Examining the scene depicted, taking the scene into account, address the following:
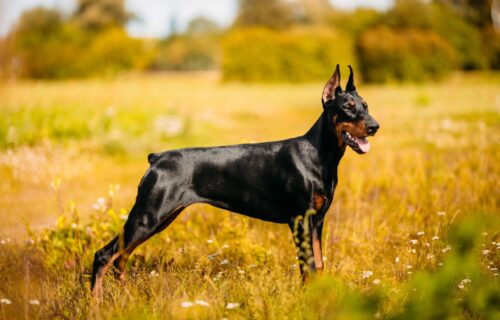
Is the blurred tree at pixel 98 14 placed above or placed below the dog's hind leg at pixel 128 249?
above

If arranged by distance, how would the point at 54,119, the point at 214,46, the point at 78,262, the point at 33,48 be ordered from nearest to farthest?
the point at 78,262
the point at 54,119
the point at 33,48
the point at 214,46

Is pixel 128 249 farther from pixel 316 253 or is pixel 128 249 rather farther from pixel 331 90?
pixel 331 90

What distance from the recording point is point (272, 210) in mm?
3676

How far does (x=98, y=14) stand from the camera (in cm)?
5316

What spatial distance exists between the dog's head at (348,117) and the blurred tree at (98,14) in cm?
4937

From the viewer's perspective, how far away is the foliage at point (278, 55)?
34156 mm

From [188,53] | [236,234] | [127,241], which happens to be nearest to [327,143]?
[236,234]

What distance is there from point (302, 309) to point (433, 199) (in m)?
3.09

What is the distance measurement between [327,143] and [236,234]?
1.31 meters

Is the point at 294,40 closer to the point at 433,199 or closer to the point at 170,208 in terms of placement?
the point at 433,199

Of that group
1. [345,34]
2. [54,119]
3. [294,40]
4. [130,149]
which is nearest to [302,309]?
[130,149]

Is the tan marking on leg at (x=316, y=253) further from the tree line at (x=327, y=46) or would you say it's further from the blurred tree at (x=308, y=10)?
the blurred tree at (x=308, y=10)

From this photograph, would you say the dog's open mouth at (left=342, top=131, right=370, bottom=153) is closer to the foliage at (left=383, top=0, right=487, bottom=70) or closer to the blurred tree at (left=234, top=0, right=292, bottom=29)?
the foliage at (left=383, top=0, right=487, bottom=70)

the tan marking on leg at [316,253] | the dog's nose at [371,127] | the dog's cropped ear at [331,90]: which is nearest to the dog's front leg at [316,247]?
the tan marking on leg at [316,253]
